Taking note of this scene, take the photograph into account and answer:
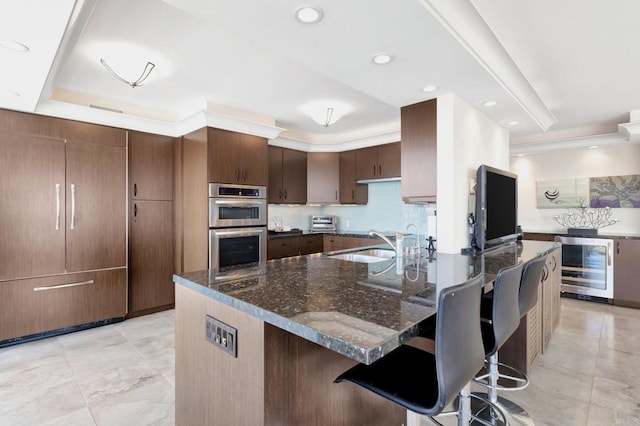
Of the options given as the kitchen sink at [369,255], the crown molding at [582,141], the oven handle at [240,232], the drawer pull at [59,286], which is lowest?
the drawer pull at [59,286]

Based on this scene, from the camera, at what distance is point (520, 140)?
4926 millimetres

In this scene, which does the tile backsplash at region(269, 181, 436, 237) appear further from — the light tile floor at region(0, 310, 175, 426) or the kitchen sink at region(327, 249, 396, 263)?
the light tile floor at region(0, 310, 175, 426)

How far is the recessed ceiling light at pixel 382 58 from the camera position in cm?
199

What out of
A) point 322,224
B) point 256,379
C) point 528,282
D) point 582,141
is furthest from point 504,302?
point 582,141

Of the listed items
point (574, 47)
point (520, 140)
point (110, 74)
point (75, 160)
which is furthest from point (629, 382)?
point (75, 160)

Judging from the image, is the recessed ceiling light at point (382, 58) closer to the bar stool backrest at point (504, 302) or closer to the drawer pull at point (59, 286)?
the bar stool backrest at point (504, 302)

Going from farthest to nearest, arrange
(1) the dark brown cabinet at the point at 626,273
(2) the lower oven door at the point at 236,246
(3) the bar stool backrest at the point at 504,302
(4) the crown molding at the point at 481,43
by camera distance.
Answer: (1) the dark brown cabinet at the point at 626,273, (2) the lower oven door at the point at 236,246, (4) the crown molding at the point at 481,43, (3) the bar stool backrest at the point at 504,302

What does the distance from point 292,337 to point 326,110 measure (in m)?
3.11

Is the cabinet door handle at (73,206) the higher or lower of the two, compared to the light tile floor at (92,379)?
higher

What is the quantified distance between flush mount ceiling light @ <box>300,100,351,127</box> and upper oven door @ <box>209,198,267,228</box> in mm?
1253

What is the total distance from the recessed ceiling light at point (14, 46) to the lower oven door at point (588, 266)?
19.1 ft

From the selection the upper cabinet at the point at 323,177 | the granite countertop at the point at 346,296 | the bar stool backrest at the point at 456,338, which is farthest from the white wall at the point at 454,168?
the upper cabinet at the point at 323,177

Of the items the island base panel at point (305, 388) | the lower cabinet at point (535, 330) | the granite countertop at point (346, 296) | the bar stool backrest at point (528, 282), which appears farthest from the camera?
the lower cabinet at point (535, 330)

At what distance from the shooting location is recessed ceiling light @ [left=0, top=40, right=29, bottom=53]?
1796 millimetres
